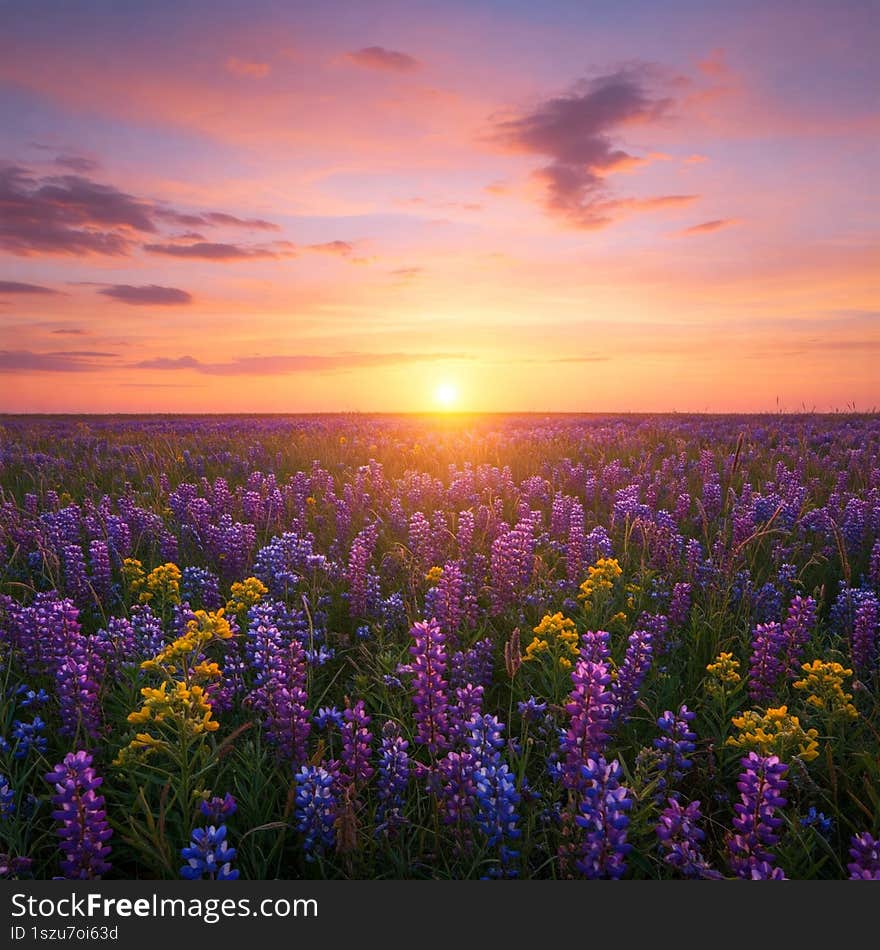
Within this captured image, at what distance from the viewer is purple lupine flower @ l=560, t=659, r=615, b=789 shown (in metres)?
2.33

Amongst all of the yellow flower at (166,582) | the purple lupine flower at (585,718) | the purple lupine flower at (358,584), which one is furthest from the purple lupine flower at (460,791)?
the yellow flower at (166,582)

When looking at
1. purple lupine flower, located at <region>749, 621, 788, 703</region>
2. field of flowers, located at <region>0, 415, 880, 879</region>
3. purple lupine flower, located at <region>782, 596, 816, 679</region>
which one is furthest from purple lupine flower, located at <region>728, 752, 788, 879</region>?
purple lupine flower, located at <region>782, 596, 816, 679</region>

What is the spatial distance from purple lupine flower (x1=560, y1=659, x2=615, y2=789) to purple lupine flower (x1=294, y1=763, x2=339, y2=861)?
3.03 feet

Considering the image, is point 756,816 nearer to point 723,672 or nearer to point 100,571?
point 723,672

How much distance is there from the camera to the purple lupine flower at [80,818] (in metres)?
2.12

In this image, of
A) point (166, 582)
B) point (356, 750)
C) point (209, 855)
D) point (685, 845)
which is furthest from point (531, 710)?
point (166, 582)

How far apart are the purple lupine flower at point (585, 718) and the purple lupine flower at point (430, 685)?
606mm

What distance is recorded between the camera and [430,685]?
2783 millimetres

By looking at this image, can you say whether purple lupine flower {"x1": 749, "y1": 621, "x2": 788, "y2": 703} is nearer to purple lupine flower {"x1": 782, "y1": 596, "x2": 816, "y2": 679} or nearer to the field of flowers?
the field of flowers

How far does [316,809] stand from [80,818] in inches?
32.5

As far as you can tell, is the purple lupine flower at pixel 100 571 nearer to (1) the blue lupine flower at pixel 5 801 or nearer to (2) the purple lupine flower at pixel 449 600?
(1) the blue lupine flower at pixel 5 801

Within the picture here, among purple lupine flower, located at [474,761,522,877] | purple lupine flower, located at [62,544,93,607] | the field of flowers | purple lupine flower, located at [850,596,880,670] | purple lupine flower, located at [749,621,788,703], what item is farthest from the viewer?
purple lupine flower, located at [62,544,93,607]

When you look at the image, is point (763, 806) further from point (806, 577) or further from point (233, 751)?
point (806, 577)

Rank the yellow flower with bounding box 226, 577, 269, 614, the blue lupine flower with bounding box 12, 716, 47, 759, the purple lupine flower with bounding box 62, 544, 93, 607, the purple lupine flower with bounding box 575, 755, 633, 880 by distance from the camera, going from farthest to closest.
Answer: the purple lupine flower with bounding box 62, 544, 93, 607
the yellow flower with bounding box 226, 577, 269, 614
the blue lupine flower with bounding box 12, 716, 47, 759
the purple lupine flower with bounding box 575, 755, 633, 880
